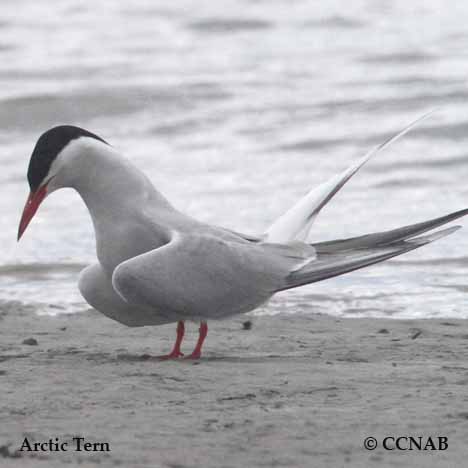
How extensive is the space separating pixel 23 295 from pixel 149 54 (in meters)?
8.63

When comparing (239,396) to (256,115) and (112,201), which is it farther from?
(256,115)

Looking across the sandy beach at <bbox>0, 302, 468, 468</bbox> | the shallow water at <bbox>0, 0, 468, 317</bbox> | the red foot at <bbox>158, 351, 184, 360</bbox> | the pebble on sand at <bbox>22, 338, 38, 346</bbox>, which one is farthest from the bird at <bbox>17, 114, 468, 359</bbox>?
the shallow water at <bbox>0, 0, 468, 317</bbox>

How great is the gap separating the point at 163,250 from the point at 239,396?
779mm

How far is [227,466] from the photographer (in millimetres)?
3611

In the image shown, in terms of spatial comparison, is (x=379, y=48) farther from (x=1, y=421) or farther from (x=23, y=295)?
(x=1, y=421)

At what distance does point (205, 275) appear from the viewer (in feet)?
16.6

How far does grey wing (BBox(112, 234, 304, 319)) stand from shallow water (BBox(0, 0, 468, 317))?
1419 mm

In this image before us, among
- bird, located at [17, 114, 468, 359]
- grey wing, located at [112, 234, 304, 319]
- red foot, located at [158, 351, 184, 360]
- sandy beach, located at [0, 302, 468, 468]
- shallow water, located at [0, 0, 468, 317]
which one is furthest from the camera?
shallow water, located at [0, 0, 468, 317]

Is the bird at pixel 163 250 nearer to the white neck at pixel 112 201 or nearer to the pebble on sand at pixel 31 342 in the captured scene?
the white neck at pixel 112 201

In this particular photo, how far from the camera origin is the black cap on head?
501cm

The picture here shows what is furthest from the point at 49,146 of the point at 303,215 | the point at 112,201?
the point at 303,215

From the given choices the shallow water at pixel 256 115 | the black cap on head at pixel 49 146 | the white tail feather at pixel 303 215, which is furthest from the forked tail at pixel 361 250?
the shallow water at pixel 256 115

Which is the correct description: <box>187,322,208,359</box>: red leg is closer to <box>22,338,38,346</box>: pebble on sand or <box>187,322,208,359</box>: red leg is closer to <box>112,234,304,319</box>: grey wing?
<box>112,234,304,319</box>: grey wing

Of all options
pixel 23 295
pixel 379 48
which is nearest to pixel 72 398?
pixel 23 295
